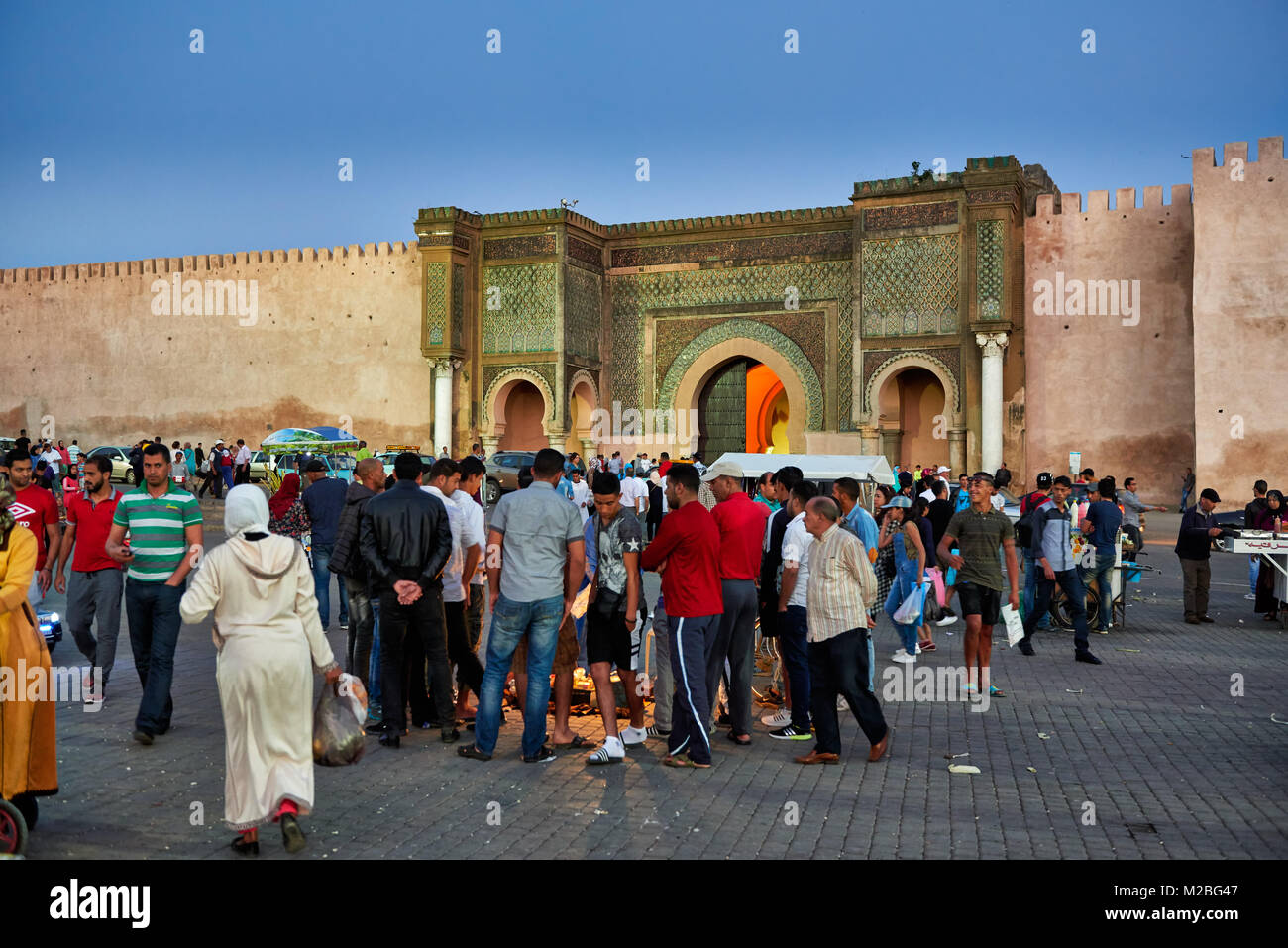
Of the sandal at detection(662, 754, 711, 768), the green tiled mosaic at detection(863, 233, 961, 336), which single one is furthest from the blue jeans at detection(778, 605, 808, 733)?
the green tiled mosaic at detection(863, 233, 961, 336)

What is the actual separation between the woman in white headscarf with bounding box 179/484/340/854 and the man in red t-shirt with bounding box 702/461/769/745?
2278mm

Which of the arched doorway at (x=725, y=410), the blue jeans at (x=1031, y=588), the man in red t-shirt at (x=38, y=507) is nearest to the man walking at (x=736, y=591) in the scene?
the man in red t-shirt at (x=38, y=507)

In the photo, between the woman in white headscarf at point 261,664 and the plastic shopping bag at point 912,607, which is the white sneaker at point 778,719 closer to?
the plastic shopping bag at point 912,607

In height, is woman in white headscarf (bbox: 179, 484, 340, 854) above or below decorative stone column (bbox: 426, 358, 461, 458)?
below

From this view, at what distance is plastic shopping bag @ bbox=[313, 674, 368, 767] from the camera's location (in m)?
4.12

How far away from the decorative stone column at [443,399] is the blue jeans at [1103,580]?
55.8 feet

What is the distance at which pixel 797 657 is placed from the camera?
6.15 m

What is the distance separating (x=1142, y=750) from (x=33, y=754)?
497 cm

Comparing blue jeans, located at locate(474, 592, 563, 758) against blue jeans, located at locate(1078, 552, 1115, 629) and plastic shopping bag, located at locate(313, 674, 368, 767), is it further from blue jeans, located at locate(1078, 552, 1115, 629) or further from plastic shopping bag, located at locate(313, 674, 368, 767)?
blue jeans, located at locate(1078, 552, 1115, 629)

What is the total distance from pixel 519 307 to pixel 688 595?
1942 cm

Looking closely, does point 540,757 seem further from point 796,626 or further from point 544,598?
point 796,626

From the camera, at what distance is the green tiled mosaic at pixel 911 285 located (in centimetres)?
2138

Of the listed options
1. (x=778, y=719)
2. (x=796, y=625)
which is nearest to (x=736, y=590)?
(x=796, y=625)
